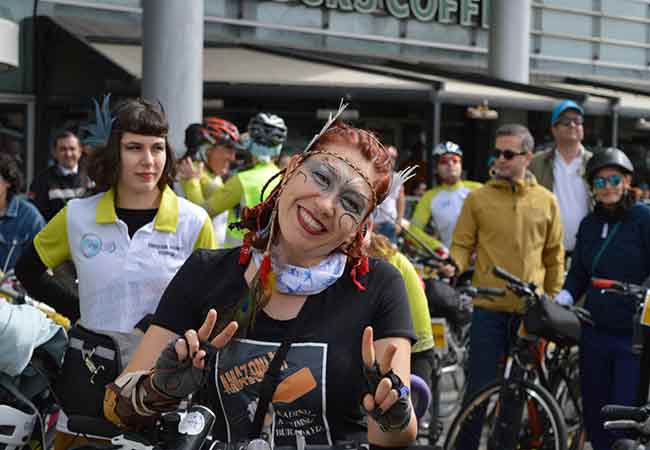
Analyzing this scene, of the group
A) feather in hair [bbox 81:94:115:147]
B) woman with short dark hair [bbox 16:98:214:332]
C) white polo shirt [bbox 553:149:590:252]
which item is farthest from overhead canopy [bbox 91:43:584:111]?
woman with short dark hair [bbox 16:98:214:332]

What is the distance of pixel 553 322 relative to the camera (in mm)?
6559

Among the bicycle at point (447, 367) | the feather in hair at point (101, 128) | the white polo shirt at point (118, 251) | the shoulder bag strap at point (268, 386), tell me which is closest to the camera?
the shoulder bag strap at point (268, 386)

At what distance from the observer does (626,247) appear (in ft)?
22.0

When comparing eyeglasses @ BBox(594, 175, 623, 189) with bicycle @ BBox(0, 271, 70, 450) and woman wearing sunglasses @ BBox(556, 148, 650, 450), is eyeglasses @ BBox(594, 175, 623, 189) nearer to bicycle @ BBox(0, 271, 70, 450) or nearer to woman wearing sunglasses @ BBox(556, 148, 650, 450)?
woman wearing sunglasses @ BBox(556, 148, 650, 450)

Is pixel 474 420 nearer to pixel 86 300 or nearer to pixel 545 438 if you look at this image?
pixel 545 438

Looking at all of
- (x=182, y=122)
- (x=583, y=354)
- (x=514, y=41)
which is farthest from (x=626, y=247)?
(x=514, y=41)

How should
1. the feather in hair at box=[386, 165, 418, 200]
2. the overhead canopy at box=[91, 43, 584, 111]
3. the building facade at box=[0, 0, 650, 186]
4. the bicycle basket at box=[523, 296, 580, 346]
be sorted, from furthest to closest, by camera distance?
the overhead canopy at box=[91, 43, 584, 111], the building facade at box=[0, 0, 650, 186], the bicycle basket at box=[523, 296, 580, 346], the feather in hair at box=[386, 165, 418, 200]

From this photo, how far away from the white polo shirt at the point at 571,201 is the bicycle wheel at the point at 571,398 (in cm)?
91

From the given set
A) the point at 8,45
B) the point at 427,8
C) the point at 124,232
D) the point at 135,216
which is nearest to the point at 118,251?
the point at 124,232

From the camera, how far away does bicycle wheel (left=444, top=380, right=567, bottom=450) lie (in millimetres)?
6617

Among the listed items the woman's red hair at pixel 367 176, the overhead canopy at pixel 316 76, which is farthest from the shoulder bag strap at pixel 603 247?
the overhead canopy at pixel 316 76

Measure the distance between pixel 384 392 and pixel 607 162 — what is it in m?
4.33

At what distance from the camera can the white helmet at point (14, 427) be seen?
417 cm

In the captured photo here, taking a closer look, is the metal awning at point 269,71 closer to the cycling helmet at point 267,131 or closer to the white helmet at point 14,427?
the cycling helmet at point 267,131
